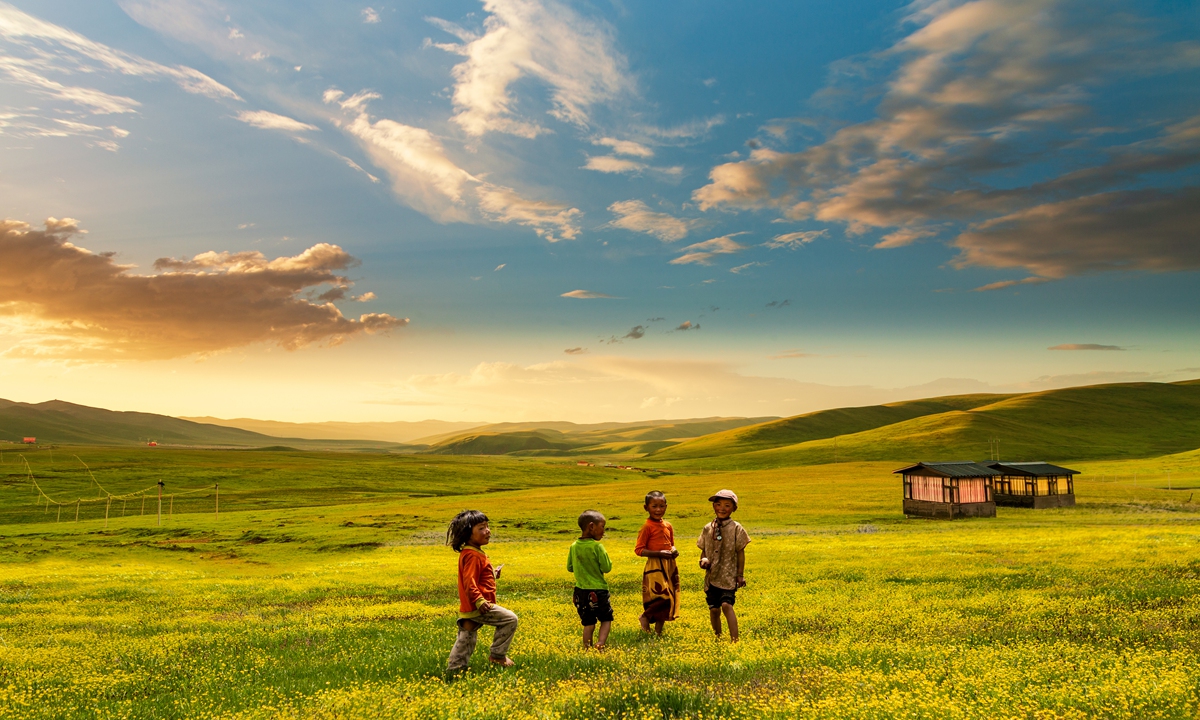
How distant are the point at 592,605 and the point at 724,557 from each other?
279cm

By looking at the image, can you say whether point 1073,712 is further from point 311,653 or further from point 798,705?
point 311,653

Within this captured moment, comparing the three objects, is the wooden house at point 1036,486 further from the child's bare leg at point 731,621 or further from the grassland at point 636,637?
the child's bare leg at point 731,621

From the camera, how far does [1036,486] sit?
2778 inches

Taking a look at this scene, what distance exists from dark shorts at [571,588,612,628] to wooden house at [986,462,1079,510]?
70527 millimetres

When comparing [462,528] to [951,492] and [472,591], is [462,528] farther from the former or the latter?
[951,492]

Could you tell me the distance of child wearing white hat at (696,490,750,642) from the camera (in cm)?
1252

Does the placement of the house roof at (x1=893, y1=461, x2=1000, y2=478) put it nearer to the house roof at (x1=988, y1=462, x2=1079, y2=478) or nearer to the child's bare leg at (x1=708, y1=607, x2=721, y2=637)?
the house roof at (x1=988, y1=462, x2=1079, y2=478)

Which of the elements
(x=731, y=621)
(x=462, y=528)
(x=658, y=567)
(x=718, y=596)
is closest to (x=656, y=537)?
(x=658, y=567)

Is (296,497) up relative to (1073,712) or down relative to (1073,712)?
down

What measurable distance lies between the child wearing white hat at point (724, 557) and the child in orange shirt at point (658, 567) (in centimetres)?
67

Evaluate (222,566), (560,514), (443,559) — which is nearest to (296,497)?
(560,514)

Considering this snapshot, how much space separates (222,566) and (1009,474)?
76641 millimetres

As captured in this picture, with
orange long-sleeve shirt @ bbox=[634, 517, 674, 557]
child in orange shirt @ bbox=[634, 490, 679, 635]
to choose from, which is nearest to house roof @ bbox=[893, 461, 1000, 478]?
child in orange shirt @ bbox=[634, 490, 679, 635]

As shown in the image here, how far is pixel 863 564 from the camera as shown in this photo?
89.9 ft
